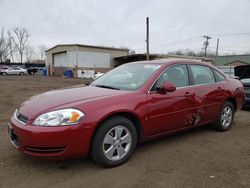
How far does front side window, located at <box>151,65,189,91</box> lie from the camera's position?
4.12 meters

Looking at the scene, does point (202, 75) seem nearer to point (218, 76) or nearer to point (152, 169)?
point (218, 76)

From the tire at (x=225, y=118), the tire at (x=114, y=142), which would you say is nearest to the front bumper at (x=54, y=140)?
the tire at (x=114, y=142)

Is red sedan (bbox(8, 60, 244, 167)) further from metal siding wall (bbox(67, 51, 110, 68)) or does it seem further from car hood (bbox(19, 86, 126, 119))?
metal siding wall (bbox(67, 51, 110, 68))

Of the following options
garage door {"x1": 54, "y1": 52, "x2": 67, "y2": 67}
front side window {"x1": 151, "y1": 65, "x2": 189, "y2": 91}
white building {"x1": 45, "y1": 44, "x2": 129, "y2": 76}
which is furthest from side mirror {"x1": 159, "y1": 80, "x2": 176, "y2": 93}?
garage door {"x1": 54, "y1": 52, "x2": 67, "y2": 67}

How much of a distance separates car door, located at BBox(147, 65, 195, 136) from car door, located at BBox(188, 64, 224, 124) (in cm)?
19

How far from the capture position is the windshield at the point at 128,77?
4.02 metres

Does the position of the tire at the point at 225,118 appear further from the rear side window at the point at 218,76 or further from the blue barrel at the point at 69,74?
the blue barrel at the point at 69,74

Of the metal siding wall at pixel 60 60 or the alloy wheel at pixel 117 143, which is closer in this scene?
the alloy wheel at pixel 117 143

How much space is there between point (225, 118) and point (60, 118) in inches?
146

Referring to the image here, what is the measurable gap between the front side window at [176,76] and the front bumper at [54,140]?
1542 millimetres

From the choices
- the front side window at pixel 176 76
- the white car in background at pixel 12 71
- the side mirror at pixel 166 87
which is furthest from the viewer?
the white car in background at pixel 12 71

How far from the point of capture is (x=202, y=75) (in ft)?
16.1

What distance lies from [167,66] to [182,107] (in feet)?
2.44

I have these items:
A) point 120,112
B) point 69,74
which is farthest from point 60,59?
point 120,112
